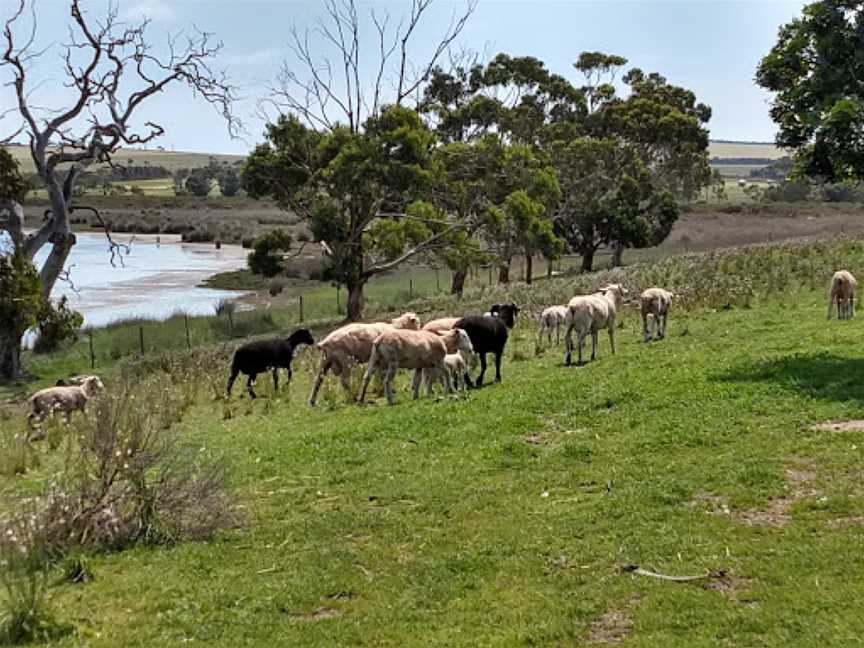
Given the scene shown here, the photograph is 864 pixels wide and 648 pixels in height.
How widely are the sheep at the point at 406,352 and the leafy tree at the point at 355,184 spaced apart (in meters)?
21.1

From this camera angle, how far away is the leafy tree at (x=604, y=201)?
5697 cm

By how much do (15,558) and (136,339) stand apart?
30.6 meters

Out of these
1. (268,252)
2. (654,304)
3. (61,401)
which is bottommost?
(61,401)

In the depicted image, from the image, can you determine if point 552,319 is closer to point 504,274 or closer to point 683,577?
point 683,577

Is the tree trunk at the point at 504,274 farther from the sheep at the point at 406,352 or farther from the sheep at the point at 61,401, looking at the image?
the sheep at the point at 406,352

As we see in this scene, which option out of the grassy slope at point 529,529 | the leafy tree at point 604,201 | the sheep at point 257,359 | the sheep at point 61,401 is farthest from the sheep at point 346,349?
the leafy tree at point 604,201

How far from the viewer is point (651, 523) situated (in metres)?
9.02

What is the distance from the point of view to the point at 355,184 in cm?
Answer: 3828

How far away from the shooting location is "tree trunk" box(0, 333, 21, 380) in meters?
31.7

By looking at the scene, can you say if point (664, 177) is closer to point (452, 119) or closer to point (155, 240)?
point (452, 119)

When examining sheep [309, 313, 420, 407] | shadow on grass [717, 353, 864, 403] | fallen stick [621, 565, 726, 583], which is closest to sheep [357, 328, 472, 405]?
sheep [309, 313, 420, 407]

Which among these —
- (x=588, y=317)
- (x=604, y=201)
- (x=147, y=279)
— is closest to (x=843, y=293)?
(x=588, y=317)

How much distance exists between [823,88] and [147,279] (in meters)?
55.4

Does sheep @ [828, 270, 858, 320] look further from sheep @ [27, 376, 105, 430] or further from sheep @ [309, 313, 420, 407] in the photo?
sheep @ [27, 376, 105, 430]
